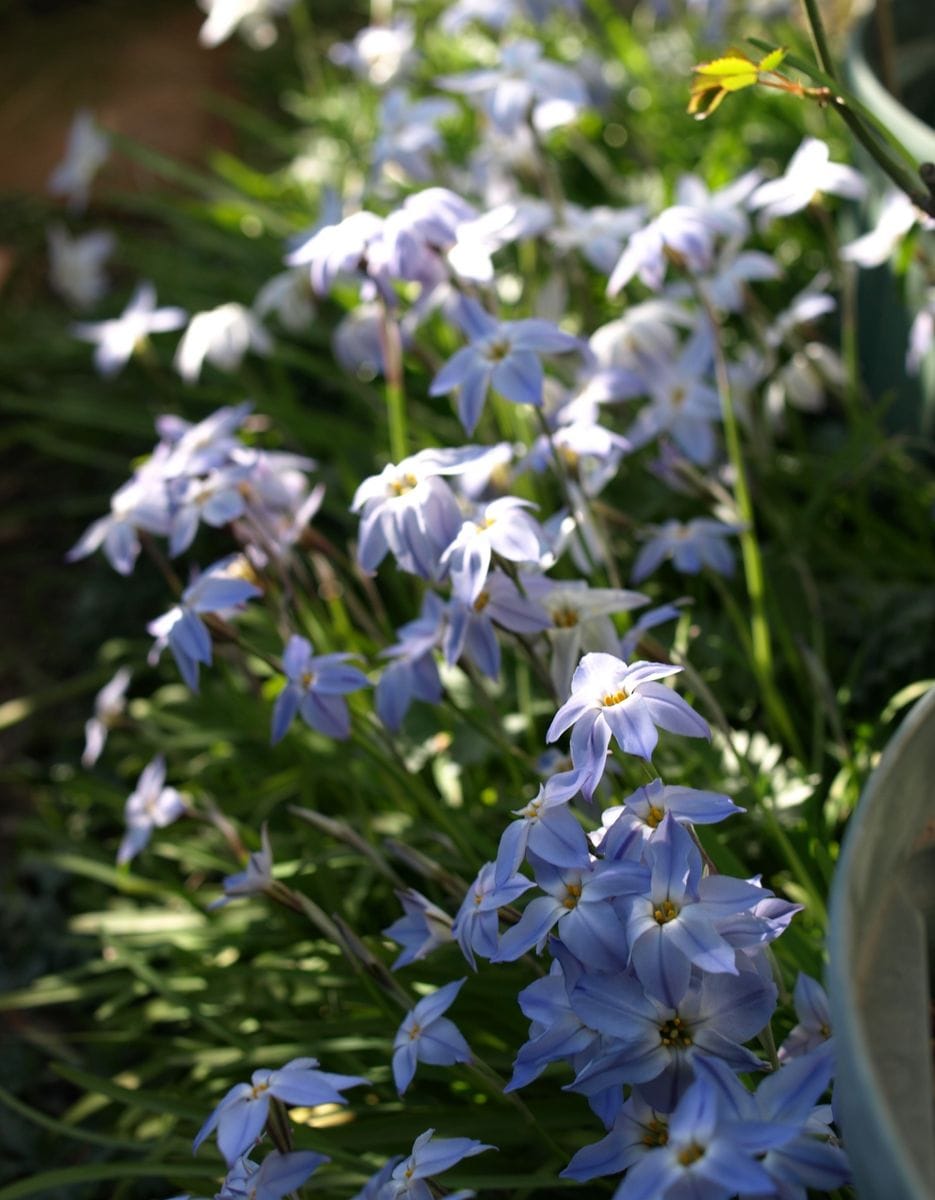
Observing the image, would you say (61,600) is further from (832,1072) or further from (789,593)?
(832,1072)

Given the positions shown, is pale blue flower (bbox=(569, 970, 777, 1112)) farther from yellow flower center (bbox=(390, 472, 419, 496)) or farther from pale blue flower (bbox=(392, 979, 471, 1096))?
yellow flower center (bbox=(390, 472, 419, 496))

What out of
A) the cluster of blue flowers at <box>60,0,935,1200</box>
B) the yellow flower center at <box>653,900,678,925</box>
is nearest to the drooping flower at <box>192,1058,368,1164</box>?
the cluster of blue flowers at <box>60,0,935,1200</box>

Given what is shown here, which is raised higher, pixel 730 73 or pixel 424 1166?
pixel 730 73

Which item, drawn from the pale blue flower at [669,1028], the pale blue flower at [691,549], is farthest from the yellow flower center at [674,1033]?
the pale blue flower at [691,549]

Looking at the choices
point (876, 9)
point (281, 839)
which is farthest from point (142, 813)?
point (876, 9)

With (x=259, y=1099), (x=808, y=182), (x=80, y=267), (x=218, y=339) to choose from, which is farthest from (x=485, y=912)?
(x=80, y=267)

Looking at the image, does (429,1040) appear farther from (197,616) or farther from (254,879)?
(197,616)

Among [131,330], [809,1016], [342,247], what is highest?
[342,247]
